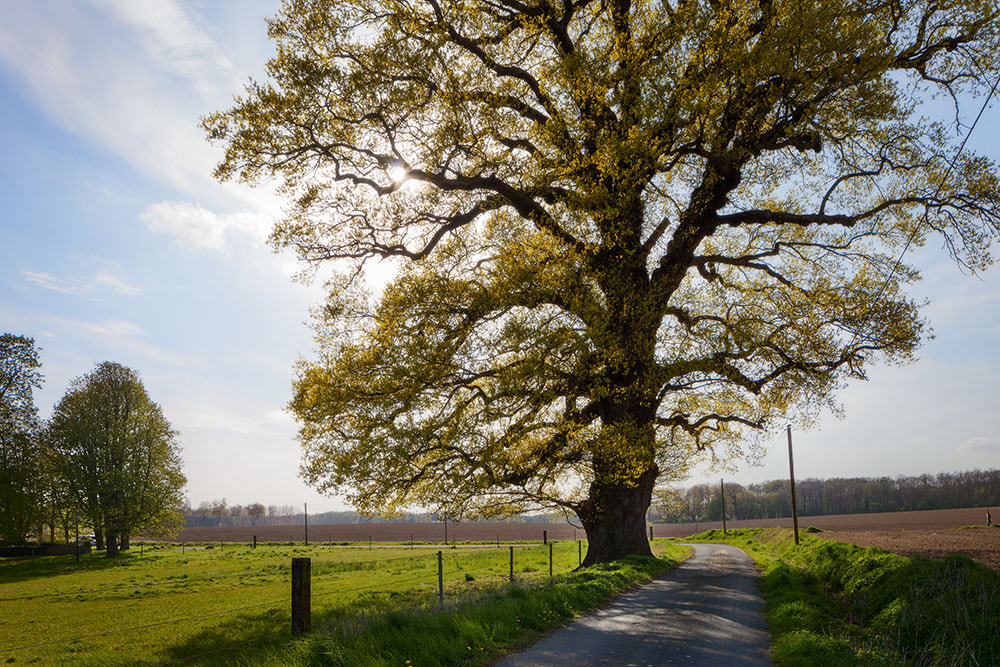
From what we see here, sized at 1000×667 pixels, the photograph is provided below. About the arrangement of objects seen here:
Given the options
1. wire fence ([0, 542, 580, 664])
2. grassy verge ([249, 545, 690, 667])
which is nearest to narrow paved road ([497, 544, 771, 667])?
grassy verge ([249, 545, 690, 667])

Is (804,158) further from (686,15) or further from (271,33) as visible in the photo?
(271,33)

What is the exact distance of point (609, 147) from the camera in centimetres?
1352

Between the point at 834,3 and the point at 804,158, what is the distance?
14.9ft

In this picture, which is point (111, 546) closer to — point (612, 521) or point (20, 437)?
point (20, 437)

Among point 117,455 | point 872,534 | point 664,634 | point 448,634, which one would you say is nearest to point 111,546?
point 117,455

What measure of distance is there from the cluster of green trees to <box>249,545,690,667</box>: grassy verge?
39.5m

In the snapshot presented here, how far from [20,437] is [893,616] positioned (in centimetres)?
4799

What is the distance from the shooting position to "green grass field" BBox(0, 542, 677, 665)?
451 inches

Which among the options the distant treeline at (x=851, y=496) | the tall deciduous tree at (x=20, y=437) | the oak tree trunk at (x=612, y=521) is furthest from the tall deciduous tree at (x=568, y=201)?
the distant treeline at (x=851, y=496)

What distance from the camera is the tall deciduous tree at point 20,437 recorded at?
37844 mm

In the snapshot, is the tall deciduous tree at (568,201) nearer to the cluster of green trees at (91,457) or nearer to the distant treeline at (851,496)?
the cluster of green trees at (91,457)

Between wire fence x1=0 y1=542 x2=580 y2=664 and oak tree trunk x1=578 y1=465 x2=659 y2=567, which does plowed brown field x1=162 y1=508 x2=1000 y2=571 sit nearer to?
wire fence x1=0 y1=542 x2=580 y2=664

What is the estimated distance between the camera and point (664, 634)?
9.00m

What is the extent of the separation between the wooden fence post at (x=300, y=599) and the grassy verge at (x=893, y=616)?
239 inches
